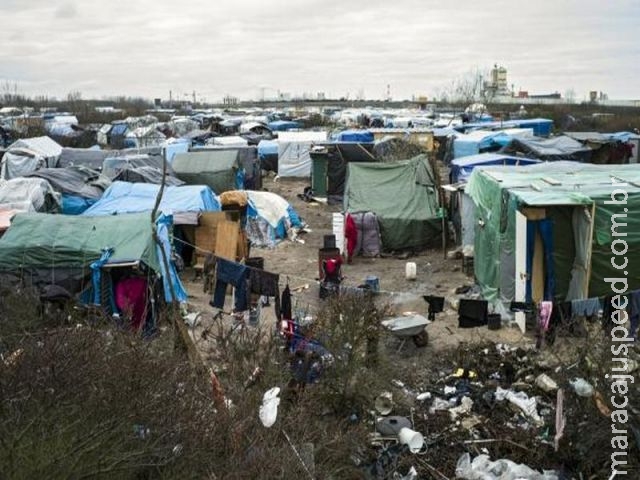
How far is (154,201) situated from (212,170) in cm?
727

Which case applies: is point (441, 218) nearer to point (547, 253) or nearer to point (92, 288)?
point (547, 253)

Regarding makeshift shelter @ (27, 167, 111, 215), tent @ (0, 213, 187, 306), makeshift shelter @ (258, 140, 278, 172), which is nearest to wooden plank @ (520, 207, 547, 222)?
tent @ (0, 213, 187, 306)

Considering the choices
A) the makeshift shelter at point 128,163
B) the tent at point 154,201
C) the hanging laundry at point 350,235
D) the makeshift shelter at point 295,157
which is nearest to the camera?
the tent at point 154,201

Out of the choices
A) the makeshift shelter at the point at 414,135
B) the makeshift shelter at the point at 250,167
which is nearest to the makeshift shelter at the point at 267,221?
the makeshift shelter at the point at 250,167

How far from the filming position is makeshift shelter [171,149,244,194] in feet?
81.9

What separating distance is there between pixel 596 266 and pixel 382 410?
15.6ft

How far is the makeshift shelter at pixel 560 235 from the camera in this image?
10969mm

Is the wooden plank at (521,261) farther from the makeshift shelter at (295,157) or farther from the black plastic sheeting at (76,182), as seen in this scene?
the makeshift shelter at (295,157)

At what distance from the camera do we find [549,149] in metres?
Answer: 25.5

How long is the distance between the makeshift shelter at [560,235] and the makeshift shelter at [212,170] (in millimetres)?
13696

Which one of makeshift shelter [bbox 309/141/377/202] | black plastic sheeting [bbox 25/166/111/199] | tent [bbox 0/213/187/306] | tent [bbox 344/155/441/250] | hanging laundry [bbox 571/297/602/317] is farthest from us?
makeshift shelter [bbox 309/141/377/202]

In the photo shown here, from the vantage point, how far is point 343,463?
6.66m

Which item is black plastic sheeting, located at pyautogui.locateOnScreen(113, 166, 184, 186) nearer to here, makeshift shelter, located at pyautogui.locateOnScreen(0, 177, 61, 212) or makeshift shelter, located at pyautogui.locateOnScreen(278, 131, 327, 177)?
makeshift shelter, located at pyautogui.locateOnScreen(0, 177, 61, 212)

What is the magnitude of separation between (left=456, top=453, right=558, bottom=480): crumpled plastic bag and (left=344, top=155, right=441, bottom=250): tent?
11585mm
